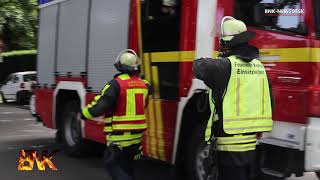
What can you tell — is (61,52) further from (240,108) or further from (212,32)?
(240,108)

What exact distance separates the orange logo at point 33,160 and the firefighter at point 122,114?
3.43 meters

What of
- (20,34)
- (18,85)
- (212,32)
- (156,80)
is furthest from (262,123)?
(20,34)

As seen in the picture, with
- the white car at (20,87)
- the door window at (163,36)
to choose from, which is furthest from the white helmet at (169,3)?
the white car at (20,87)

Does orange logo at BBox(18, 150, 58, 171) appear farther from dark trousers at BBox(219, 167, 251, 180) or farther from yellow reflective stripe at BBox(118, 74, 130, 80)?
dark trousers at BBox(219, 167, 251, 180)

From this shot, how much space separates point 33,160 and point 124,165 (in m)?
4.33

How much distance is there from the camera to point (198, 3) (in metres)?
6.24

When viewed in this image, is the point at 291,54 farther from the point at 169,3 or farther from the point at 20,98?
the point at 20,98

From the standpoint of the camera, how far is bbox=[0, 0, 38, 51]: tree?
34.2 meters

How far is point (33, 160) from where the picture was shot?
933 cm

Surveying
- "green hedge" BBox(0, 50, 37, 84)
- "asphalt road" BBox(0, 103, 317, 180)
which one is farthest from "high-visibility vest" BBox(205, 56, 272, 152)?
"green hedge" BBox(0, 50, 37, 84)

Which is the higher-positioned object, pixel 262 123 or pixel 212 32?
pixel 212 32

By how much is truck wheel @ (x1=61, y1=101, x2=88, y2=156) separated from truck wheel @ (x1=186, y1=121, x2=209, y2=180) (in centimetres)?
351

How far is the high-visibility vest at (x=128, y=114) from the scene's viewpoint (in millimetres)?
5387

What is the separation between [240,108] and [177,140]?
98.3 inches
